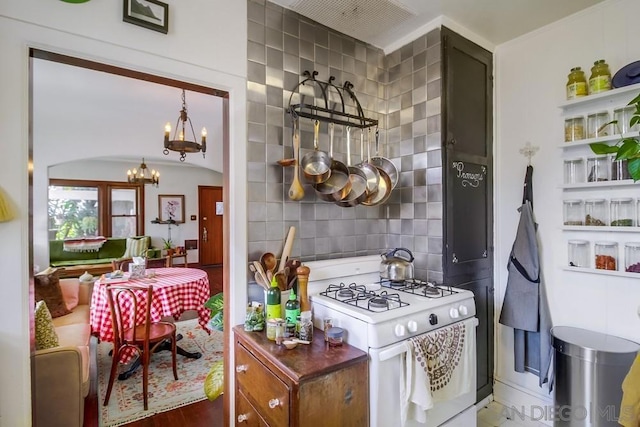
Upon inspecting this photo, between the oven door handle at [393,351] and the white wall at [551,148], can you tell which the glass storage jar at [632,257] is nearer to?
the white wall at [551,148]

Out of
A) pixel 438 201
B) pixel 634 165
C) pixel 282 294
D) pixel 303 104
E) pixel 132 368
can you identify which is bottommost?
pixel 132 368

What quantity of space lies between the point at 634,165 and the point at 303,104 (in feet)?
5.21

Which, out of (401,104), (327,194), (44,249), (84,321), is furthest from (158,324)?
(44,249)

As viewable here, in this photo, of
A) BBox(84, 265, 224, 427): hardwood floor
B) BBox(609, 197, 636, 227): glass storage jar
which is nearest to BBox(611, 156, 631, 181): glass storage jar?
BBox(609, 197, 636, 227): glass storage jar

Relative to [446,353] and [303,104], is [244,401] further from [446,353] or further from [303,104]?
[303,104]

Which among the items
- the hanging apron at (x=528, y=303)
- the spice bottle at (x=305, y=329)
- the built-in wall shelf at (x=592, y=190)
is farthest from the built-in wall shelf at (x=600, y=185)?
the spice bottle at (x=305, y=329)

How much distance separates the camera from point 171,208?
7.61 metres

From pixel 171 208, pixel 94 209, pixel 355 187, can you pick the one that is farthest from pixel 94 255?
pixel 355 187

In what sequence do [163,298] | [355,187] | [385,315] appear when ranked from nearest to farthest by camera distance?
[385,315] < [355,187] < [163,298]

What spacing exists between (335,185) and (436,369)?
42.8 inches

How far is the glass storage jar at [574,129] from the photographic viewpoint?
72.7 inches

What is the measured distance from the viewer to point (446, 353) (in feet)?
4.97

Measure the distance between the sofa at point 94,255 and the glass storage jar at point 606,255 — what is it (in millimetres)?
6817

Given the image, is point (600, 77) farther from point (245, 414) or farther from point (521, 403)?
point (245, 414)
